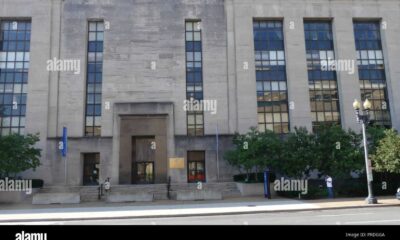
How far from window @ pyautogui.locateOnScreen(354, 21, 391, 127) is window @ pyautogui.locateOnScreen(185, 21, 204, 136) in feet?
60.1

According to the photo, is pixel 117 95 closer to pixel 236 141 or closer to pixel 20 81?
pixel 20 81

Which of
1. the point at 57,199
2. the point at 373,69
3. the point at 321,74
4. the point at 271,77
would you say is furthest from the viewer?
the point at 373,69

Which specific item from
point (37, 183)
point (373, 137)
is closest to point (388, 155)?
point (373, 137)

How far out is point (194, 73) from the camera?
3753cm

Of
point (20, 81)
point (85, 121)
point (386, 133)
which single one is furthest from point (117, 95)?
point (386, 133)

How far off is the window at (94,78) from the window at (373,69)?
96.3 feet

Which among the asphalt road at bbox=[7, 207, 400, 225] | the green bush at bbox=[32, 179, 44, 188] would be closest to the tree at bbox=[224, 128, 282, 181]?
the asphalt road at bbox=[7, 207, 400, 225]

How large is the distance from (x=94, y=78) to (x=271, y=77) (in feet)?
64.9

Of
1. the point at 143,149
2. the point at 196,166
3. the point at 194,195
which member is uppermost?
the point at 143,149

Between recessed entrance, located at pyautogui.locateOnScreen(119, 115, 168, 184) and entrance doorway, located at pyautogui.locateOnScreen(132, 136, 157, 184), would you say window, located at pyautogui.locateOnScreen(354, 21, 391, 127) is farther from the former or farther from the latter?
entrance doorway, located at pyautogui.locateOnScreen(132, 136, 157, 184)

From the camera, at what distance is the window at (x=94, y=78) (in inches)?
1419

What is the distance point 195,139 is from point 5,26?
24513mm

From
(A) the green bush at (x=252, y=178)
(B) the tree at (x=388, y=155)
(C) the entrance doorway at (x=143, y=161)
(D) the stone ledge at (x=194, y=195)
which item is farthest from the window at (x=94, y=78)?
(B) the tree at (x=388, y=155)

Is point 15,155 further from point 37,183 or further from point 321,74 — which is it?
point 321,74
